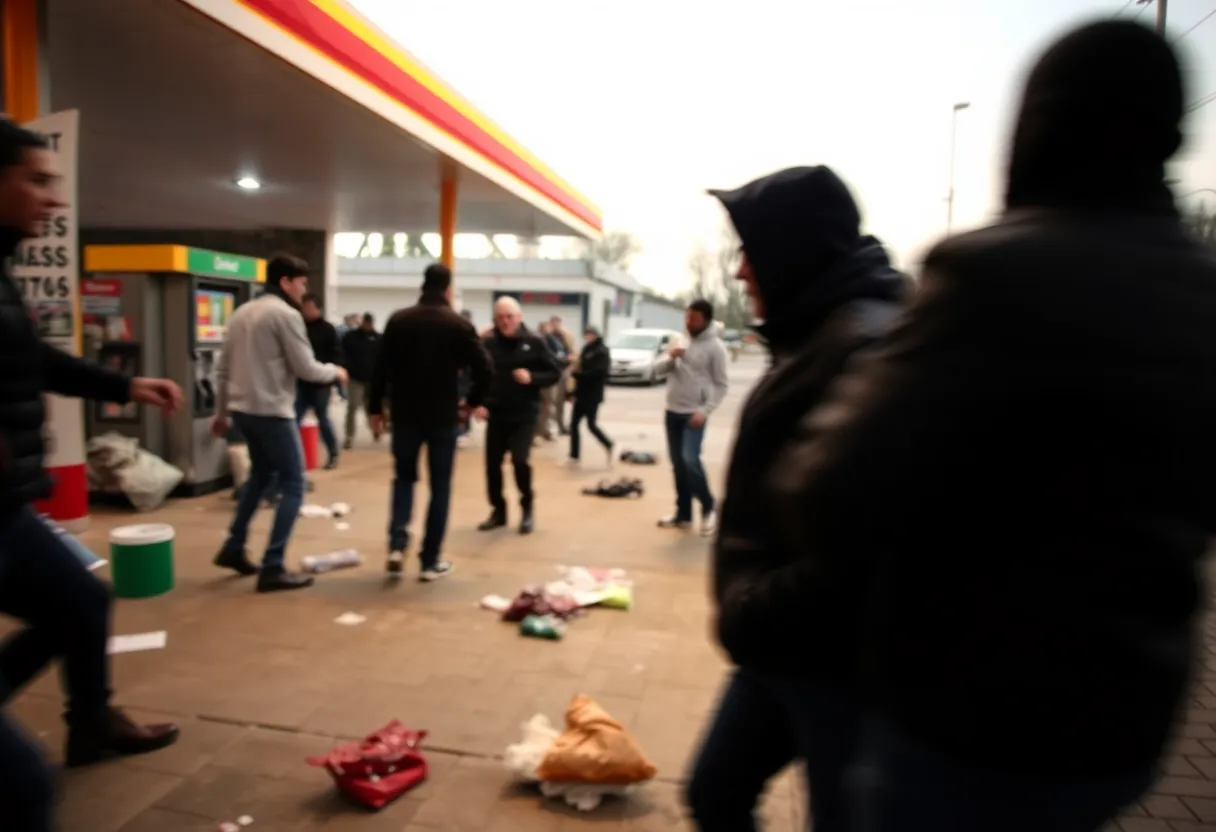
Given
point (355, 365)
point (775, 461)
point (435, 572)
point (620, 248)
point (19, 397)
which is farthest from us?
point (620, 248)

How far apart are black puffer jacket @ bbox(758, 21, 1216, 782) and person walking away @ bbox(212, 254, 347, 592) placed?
4617 millimetres

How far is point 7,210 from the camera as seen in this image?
7.55ft

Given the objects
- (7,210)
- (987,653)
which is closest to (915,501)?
(987,653)

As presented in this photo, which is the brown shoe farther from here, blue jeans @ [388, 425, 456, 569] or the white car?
the white car

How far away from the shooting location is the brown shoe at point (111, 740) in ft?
9.80

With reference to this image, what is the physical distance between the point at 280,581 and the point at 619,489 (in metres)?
4.08

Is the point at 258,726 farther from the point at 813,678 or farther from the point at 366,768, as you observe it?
the point at 813,678

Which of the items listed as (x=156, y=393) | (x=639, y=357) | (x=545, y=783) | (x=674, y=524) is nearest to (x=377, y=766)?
(x=545, y=783)

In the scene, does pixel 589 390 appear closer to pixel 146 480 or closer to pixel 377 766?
pixel 146 480

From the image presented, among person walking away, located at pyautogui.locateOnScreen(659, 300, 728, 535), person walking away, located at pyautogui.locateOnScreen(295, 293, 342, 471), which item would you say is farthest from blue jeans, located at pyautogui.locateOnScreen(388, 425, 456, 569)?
person walking away, located at pyautogui.locateOnScreen(295, 293, 342, 471)

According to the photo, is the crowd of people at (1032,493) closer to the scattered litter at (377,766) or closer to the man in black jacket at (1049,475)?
the man in black jacket at (1049,475)

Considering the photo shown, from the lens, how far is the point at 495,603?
5039 mm

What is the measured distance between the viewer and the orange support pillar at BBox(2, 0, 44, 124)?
5113mm

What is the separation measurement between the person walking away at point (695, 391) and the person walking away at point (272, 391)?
2.94 m
